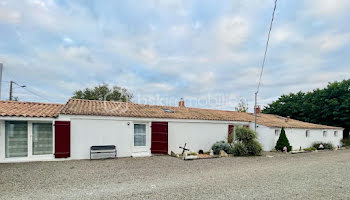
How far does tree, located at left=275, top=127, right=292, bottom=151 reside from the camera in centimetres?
1411

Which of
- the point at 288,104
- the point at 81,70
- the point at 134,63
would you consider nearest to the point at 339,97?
the point at 288,104

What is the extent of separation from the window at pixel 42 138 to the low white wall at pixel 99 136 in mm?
1077

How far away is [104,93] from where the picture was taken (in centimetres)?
2881

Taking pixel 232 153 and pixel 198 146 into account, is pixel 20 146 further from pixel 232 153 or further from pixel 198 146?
pixel 232 153

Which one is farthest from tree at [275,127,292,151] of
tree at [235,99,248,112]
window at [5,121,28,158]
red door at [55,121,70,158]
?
tree at [235,99,248,112]

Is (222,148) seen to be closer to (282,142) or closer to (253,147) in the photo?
(253,147)

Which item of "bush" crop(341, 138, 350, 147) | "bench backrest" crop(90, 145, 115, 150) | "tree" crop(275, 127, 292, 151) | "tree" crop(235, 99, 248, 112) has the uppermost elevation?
"tree" crop(235, 99, 248, 112)

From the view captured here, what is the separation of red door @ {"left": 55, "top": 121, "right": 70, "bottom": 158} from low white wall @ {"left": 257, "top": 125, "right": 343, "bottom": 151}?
13.7 metres

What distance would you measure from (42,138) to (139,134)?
193 inches

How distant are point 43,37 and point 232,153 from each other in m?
13.4

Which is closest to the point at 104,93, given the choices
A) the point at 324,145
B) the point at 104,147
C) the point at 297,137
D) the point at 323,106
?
the point at 104,147

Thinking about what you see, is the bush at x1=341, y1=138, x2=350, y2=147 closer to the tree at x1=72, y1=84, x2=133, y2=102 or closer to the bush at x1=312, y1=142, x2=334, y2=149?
the bush at x1=312, y1=142, x2=334, y2=149

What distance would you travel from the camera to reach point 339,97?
20328 millimetres

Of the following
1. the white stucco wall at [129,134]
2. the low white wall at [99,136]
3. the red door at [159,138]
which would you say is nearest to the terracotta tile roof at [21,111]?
the white stucco wall at [129,134]
